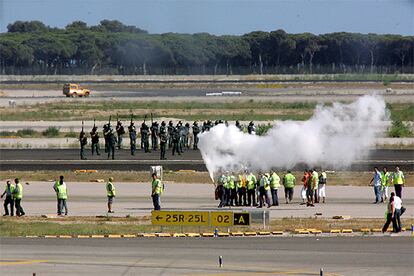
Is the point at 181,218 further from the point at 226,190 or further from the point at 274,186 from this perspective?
the point at 274,186

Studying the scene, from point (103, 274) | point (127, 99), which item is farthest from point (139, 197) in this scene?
point (127, 99)

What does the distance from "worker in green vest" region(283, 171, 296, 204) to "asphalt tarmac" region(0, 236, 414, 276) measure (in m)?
9.74

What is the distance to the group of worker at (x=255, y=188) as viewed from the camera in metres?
45.6

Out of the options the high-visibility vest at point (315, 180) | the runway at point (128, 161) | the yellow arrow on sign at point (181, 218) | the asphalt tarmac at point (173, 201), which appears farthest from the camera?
the runway at point (128, 161)

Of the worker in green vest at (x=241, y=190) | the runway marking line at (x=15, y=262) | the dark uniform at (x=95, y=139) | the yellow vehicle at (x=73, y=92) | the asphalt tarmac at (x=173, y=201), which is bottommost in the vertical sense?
the runway marking line at (x=15, y=262)

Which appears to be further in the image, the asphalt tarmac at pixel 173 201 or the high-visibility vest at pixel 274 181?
the high-visibility vest at pixel 274 181

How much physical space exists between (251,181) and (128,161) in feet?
58.1

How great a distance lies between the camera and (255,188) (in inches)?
1815

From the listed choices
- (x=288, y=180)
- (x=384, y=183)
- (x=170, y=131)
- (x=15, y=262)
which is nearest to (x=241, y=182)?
(x=288, y=180)

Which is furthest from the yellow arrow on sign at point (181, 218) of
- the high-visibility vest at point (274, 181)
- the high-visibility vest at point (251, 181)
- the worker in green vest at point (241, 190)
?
the high-visibility vest at point (274, 181)

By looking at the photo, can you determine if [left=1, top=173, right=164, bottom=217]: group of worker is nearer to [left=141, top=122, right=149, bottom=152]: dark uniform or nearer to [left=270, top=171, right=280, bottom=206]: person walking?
[left=270, top=171, right=280, bottom=206]: person walking

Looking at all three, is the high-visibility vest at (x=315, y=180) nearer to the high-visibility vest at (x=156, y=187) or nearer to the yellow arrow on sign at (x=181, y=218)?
the high-visibility vest at (x=156, y=187)

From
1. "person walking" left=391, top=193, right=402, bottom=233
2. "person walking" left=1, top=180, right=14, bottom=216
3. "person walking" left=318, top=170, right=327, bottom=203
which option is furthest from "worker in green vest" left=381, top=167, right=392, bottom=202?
"person walking" left=1, top=180, right=14, bottom=216

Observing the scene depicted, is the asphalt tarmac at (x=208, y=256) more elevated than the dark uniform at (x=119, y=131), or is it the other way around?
the dark uniform at (x=119, y=131)
